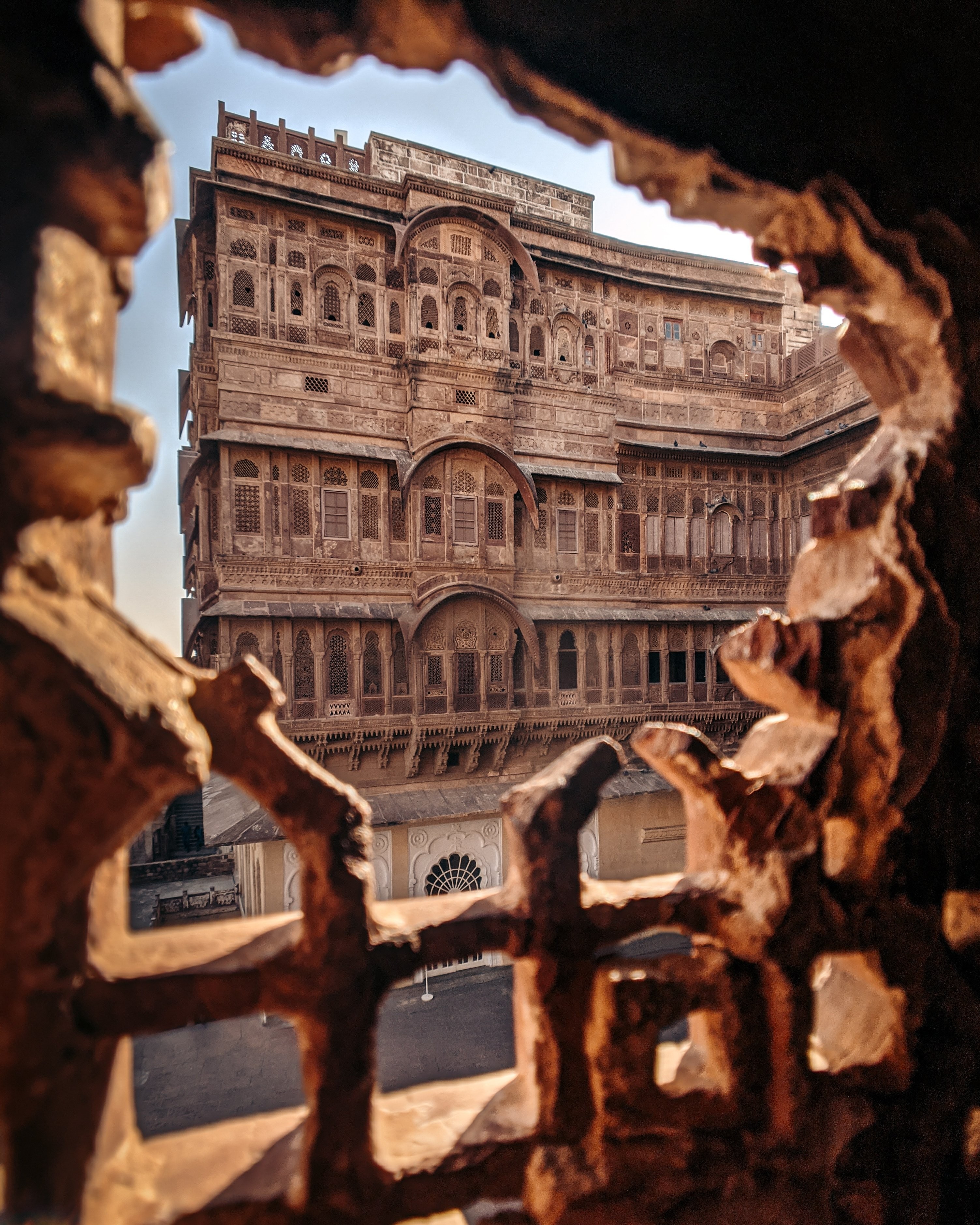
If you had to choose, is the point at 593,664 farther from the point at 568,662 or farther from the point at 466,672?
the point at 466,672

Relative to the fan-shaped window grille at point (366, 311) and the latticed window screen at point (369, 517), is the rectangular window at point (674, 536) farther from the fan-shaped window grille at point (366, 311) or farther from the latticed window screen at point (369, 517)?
the fan-shaped window grille at point (366, 311)

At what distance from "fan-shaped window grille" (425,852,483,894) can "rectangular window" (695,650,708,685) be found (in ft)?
19.0

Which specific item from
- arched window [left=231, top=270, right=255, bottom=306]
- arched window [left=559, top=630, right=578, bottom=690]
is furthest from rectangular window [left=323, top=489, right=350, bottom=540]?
arched window [left=559, top=630, right=578, bottom=690]

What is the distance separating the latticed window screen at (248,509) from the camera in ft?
35.5

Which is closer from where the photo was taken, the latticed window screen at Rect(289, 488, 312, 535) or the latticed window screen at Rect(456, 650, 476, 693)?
the latticed window screen at Rect(289, 488, 312, 535)

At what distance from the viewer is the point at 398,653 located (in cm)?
1147

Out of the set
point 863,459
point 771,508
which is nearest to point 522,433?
point 771,508

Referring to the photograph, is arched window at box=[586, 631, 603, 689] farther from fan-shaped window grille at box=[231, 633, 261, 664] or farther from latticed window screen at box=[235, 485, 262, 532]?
latticed window screen at box=[235, 485, 262, 532]

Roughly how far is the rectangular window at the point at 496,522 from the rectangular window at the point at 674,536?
3844 mm

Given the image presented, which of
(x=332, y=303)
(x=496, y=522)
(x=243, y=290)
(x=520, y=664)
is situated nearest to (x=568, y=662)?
(x=520, y=664)

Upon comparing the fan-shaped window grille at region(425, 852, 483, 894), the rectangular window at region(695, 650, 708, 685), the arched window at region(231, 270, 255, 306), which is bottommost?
the fan-shaped window grille at region(425, 852, 483, 894)

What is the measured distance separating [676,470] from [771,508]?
2.50 m

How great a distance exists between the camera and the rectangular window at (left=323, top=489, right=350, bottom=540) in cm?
1143

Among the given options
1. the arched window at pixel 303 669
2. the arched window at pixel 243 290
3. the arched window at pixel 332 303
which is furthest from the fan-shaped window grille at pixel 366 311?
the arched window at pixel 303 669
